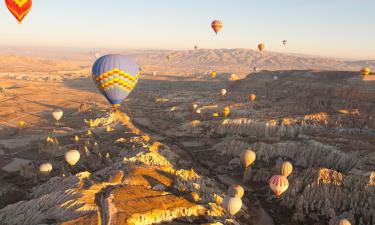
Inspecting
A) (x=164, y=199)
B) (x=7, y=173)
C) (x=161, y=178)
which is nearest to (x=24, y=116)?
(x=7, y=173)

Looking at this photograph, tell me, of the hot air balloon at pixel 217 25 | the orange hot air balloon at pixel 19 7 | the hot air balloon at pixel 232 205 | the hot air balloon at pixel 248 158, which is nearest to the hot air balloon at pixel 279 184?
the hot air balloon at pixel 232 205

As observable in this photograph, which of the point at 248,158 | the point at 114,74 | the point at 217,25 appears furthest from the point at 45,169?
the point at 217,25

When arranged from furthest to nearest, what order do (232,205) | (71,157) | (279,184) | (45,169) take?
(71,157) < (45,169) < (279,184) < (232,205)

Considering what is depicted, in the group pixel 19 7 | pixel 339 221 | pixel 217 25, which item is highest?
pixel 19 7

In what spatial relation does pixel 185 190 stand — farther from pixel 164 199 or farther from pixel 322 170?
pixel 322 170

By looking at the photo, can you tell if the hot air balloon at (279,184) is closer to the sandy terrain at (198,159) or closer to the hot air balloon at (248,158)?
the sandy terrain at (198,159)

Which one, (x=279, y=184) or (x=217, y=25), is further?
(x=217, y=25)

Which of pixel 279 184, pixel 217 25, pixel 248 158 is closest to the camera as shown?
pixel 279 184

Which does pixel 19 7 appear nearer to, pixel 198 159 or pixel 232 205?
pixel 198 159
